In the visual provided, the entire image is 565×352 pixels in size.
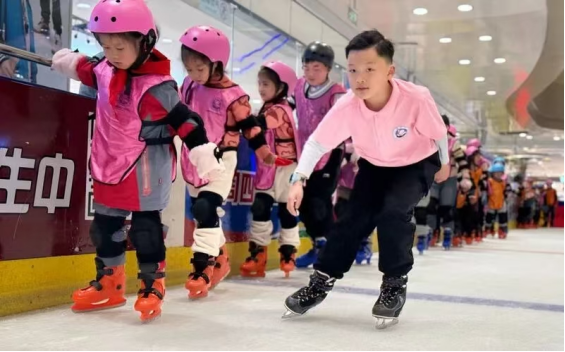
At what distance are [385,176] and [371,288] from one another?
3.34 ft

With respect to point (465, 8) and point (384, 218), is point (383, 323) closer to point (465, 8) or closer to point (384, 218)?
point (384, 218)

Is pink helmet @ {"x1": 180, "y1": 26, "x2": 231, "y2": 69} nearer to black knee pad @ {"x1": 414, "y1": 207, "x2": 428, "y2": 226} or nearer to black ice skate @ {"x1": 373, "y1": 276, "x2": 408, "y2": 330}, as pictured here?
black ice skate @ {"x1": 373, "y1": 276, "x2": 408, "y2": 330}

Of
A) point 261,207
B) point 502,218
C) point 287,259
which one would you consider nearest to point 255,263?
point 287,259

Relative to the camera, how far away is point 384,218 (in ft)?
7.11

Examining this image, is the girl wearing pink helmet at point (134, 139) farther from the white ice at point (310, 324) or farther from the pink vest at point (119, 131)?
the white ice at point (310, 324)

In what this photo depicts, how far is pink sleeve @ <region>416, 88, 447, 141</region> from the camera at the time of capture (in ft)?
7.38

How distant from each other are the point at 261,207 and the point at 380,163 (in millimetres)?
1422

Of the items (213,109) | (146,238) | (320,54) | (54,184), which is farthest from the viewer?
(320,54)

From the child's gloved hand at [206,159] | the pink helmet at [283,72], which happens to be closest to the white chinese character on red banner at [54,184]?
the child's gloved hand at [206,159]

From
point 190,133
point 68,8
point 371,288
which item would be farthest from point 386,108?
point 68,8

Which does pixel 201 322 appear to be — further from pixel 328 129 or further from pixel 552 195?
pixel 552 195

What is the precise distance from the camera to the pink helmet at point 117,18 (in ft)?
6.73

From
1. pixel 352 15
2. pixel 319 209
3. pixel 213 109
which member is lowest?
pixel 319 209

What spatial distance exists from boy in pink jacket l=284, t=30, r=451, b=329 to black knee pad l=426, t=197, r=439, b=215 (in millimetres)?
4556
